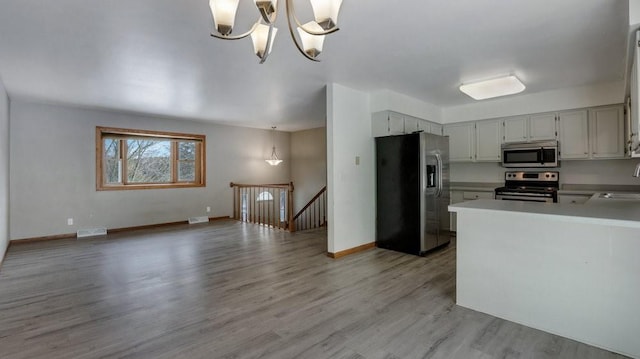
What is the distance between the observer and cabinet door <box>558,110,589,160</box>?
4480 mm

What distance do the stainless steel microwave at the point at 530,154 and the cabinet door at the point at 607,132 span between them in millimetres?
458

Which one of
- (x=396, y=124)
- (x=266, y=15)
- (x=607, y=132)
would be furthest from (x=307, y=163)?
(x=266, y=15)

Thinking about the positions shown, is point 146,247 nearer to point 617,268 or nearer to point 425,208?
point 425,208

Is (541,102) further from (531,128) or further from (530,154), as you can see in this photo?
(530,154)

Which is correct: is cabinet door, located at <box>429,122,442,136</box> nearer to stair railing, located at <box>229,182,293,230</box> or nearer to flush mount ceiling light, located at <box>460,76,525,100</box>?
flush mount ceiling light, located at <box>460,76,525,100</box>

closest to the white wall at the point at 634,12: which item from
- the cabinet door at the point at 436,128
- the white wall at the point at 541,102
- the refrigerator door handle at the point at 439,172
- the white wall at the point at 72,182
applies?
the refrigerator door handle at the point at 439,172

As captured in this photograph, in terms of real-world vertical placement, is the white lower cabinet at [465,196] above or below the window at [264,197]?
above

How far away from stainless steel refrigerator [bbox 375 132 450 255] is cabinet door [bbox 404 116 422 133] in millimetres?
540

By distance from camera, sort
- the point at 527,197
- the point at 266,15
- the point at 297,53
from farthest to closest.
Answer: the point at 527,197 → the point at 297,53 → the point at 266,15

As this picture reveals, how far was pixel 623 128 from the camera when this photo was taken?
4.19 m

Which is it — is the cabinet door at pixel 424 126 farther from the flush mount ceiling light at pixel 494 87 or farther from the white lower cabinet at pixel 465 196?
the white lower cabinet at pixel 465 196

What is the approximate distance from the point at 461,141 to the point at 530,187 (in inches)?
54.0

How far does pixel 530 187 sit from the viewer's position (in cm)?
493

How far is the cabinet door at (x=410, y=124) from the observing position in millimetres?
5028
